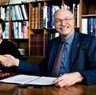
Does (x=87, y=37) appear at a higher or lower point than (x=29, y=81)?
higher

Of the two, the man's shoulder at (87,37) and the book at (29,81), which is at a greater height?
the man's shoulder at (87,37)

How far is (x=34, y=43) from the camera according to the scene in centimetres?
382

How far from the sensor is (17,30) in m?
4.00

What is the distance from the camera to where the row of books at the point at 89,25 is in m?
3.36

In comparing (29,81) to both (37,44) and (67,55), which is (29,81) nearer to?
(67,55)

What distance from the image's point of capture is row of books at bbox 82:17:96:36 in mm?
3357

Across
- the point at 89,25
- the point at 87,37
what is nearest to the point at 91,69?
the point at 87,37

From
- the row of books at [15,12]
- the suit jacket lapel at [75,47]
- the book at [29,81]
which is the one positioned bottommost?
the book at [29,81]

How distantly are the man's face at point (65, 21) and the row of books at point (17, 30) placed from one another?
1847 mm

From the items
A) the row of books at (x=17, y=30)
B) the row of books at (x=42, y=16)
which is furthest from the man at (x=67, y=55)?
the row of books at (x=17, y=30)

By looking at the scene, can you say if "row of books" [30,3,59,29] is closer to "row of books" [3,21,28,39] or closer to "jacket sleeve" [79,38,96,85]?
"row of books" [3,21,28,39]

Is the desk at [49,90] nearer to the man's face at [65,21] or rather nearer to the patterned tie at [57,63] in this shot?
the patterned tie at [57,63]

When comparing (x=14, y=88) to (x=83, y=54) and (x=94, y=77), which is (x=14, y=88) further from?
(x=83, y=54)

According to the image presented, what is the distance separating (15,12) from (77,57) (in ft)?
A: 7.55
